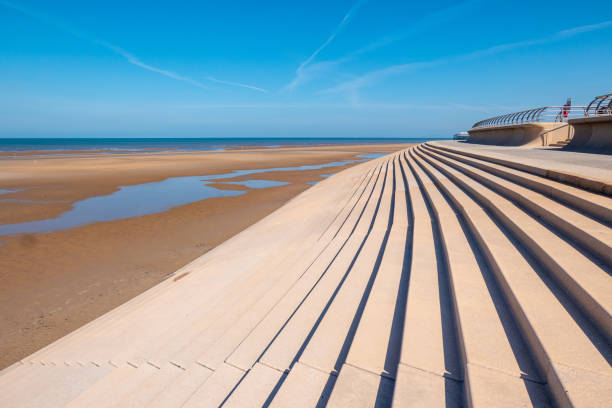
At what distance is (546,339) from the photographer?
1758 mm

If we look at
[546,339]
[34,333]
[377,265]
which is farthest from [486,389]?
[34,333]

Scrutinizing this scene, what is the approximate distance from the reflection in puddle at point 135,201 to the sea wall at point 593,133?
12.5 metres

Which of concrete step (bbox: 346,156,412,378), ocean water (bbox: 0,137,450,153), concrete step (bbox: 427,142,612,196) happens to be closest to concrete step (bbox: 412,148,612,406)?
concrete step (bbox: 346,156,412,378)

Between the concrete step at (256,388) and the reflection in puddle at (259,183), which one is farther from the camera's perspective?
the reflection in puddle at (259,183)

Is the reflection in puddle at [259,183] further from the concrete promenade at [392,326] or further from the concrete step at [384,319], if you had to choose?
the concrete step at [384,319]

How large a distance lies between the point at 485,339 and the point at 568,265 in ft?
3.40

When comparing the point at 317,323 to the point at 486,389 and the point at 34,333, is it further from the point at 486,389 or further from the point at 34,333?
the point at 34,333

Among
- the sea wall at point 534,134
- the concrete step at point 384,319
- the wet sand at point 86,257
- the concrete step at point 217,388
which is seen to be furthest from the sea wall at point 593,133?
the concrete step at point 217,388

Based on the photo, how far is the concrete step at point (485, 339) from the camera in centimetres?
160

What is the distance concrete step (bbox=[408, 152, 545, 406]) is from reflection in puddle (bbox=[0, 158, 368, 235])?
34.6 feet

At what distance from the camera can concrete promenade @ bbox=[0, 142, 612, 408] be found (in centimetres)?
174

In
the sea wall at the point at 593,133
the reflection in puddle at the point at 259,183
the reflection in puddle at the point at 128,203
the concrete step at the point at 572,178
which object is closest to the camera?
the concrete step at the point at 572,178

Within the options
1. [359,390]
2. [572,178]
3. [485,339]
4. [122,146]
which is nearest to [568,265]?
[485,339]

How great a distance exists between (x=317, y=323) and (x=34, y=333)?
13.7ft
